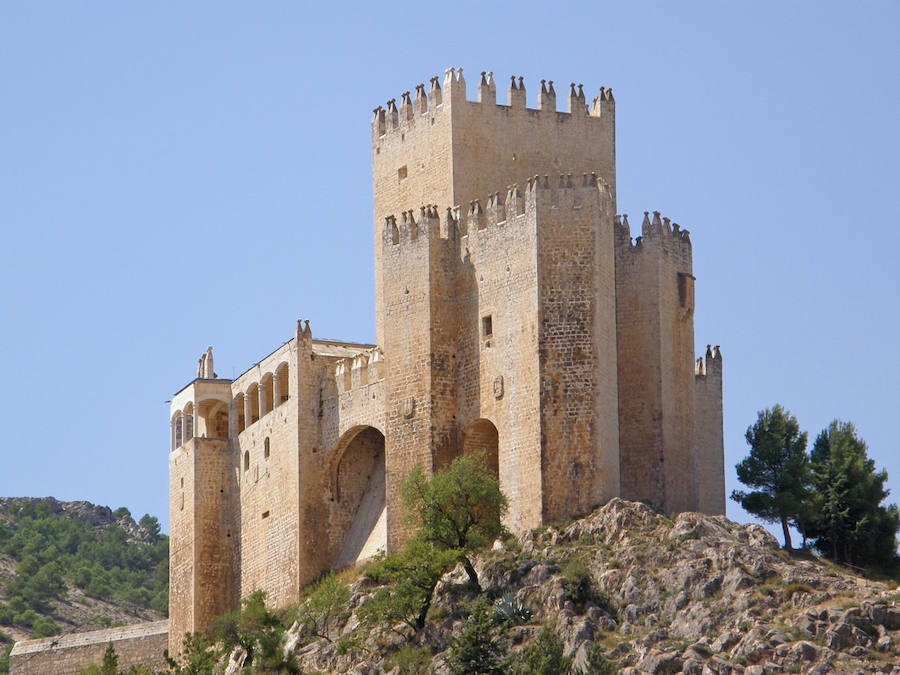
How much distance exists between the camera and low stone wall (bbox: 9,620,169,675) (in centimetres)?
6519

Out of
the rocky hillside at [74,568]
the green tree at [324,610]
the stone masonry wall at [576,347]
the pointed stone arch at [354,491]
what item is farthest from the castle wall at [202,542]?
the rocky hillside at [74,568]

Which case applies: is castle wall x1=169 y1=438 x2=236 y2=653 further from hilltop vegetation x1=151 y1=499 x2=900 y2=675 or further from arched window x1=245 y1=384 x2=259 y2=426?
hilltop vegetation x1=151 y1=499 x2=900 y2=675

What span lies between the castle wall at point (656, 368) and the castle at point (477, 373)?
0.17 feet

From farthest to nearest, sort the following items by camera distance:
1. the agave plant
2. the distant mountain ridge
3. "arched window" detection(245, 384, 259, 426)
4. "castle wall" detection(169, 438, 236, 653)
Answer: the distant mountain ridge
"arched window" detection(245, 384, 259, 426)
"castle wall" detection(169, 438, 236, 653)
the agave plant

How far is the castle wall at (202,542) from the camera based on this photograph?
61.5 metres

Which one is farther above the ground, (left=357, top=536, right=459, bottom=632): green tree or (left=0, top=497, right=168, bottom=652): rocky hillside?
(left=0, top=497, right=168, bottom=652): rocky hillside

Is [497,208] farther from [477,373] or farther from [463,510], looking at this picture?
[463,510]

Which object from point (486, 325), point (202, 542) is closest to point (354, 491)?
point (202, 542)

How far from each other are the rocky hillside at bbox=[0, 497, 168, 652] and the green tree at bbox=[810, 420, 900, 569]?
127 feet

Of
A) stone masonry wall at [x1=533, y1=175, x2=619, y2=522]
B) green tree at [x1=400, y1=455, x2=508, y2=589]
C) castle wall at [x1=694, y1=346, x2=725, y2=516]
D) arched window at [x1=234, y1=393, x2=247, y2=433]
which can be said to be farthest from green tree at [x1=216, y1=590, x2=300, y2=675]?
Result: castle wall at [x1=694, y1=346, x2=725, y2=516]

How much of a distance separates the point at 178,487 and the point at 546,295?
715 inches

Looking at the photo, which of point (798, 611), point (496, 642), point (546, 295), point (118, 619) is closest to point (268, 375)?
point (546, 295)

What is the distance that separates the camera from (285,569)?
57.4 metres

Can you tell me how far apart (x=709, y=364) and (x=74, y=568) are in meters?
47.1
